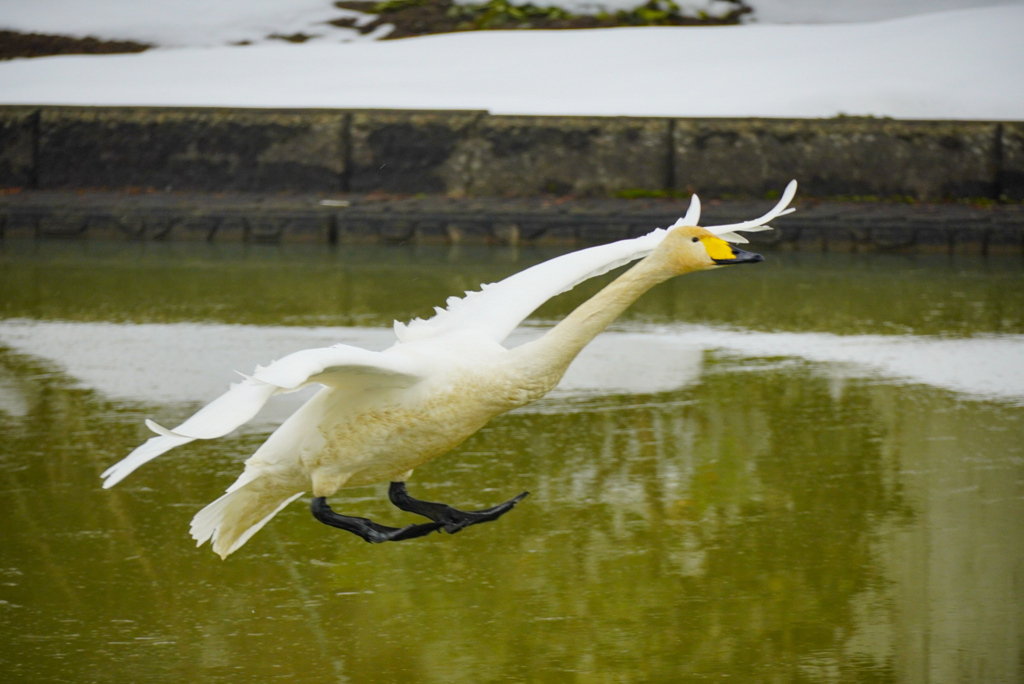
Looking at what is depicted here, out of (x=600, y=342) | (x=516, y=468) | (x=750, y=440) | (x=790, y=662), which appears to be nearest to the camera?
(x=790, y=662)

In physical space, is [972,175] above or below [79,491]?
above

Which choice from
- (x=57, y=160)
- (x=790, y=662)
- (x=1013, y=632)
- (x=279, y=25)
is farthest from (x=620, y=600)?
(x=279, y=25)

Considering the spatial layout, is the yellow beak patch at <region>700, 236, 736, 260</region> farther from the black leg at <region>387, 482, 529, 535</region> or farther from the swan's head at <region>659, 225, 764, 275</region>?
the black leg at <region>387, 482, 529, 535</region>

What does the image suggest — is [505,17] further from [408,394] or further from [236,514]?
[408,394]

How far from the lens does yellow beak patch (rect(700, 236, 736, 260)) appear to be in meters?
3.37

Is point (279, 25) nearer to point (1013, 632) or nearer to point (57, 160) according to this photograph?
point (57, 160)

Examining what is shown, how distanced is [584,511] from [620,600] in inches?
36.6

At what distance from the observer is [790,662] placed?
3994 millimetres

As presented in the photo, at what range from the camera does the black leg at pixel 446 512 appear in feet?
12.5

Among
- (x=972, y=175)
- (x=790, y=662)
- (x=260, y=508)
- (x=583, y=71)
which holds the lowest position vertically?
(x=790, y=662)

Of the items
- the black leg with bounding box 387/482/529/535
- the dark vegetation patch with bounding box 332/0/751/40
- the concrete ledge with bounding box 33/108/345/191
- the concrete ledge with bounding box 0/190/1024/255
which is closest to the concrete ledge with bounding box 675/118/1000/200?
the concrete ledge with bounding box 0/190/1024/255

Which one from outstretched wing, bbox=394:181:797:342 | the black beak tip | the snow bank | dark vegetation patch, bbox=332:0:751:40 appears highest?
dark vegetation patch, bbox=332:0:751:40

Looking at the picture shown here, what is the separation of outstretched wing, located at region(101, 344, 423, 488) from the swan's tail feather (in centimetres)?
71

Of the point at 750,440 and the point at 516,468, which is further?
the point at 750,440
